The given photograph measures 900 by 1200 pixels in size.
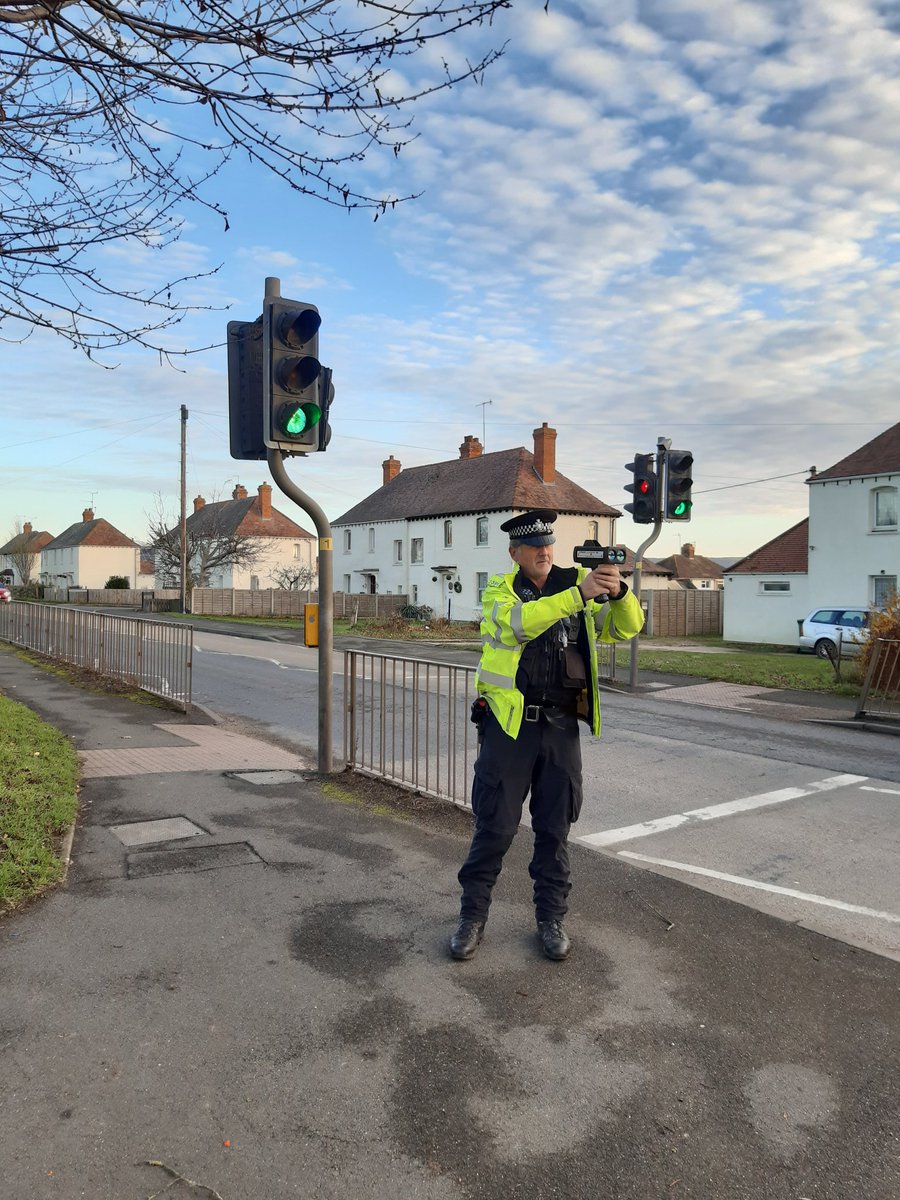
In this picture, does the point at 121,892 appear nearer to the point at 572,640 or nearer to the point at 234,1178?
the point at 234,1178

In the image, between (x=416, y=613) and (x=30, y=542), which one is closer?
(x=416, y=613)

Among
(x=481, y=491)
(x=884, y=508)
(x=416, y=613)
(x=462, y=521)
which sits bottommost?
(x=416, y=613)

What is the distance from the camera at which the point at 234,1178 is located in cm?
240

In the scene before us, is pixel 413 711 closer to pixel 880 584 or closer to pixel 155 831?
pixel 155 831

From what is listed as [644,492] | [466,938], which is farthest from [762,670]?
[466,938]

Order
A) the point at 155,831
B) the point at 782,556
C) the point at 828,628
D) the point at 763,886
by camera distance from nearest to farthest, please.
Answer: the point at 763,886, the point at 155,831, the point at 828,628, the point at 782,556

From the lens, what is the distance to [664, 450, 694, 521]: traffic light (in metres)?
14.4

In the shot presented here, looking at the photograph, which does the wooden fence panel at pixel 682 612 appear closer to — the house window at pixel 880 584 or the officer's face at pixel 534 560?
the house window at pixel 880 584

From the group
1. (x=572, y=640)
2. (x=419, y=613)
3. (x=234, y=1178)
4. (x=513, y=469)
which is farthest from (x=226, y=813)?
(x=513, y=469)

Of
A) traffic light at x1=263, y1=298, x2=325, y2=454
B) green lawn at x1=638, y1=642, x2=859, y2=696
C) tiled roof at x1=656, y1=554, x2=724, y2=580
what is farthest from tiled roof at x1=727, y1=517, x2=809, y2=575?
tiled roof at x1=656, y1=554, x2=724, y2=580

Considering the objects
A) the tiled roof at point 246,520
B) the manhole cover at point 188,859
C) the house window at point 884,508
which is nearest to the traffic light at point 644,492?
the manhole cover at point 188,859

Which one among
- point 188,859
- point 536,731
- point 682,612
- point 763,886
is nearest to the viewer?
point 536,731

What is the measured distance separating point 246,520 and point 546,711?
64.9 m

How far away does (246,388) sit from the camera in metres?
6.53
